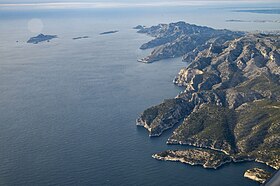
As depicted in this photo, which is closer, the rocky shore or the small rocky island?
the small rocky island

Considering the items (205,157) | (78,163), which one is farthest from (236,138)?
(78,163)

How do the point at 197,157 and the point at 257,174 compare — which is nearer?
the point at 257,174

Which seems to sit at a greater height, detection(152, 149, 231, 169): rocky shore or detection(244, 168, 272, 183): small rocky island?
detection(244, 168, 272, 183): small rocky island

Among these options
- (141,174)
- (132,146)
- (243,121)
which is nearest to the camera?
(141,174)

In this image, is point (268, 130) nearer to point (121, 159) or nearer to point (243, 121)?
point (243, 121)

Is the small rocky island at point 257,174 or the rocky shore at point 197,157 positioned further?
the rocky shore at point 197,157

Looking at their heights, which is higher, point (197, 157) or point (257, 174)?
point (257, 174)

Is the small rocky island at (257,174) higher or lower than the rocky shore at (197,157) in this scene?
higher

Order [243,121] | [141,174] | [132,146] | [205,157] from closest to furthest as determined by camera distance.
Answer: [141,174] → [205,157] → [132,146] → [243,121]
